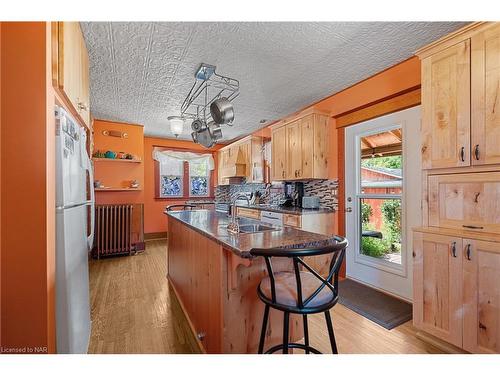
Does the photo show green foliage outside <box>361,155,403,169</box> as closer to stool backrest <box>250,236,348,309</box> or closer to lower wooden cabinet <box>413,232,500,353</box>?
lower wooden cabinet <box>413,232,500,353</box>

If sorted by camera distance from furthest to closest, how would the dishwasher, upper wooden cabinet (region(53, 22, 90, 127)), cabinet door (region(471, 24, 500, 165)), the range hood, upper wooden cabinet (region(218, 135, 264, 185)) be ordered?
1. the range hood
2. upper wooden cabinet (region(218, 135, 264, 185))
3. the dishwasher
4. cabinet door (region(471, 24, 500, 165))
5. upper wooden cabinet (region(53, 22, 90, 127))

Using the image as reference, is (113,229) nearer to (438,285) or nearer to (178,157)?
(178,157)

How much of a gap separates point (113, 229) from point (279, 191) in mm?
2995

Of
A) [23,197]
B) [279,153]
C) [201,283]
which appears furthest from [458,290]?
[279,153]

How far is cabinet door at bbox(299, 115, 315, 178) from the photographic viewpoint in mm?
3124

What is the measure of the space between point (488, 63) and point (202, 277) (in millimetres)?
2343

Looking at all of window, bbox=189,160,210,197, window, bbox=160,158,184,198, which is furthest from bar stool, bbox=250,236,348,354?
window, bbox=189,160,210,197

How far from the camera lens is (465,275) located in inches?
57.9

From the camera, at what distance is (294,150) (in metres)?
3.45

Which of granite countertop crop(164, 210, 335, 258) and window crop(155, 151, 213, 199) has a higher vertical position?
window crop(155, 151, 213, 199)

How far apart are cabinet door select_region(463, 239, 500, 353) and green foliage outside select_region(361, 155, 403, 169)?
1219mm
